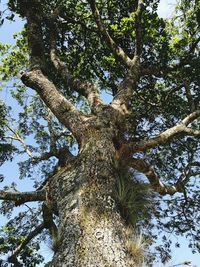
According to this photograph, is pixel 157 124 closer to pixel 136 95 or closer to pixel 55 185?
pixel 136 95

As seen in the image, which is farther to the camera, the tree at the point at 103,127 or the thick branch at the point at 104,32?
the thick branch at the point at 104,32

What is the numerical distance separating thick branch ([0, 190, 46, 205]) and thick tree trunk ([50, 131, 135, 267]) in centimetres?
46

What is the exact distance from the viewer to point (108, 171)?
394 centimetres

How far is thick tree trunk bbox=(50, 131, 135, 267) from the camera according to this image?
9.57ft

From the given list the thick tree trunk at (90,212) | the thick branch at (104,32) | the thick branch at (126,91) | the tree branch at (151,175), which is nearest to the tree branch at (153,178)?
the tree branch at (151,175)

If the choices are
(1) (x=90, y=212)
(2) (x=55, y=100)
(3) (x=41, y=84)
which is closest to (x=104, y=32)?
(3) (x=41, y=84)

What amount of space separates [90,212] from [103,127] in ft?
5.65

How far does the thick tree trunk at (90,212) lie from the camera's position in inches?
115

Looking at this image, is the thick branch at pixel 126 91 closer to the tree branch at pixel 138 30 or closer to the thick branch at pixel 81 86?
the tree branch at pixel 138 30

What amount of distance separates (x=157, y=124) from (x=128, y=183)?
6.78 meters

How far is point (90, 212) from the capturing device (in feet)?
10.9

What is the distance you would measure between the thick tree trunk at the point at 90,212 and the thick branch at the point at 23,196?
0.46 meters

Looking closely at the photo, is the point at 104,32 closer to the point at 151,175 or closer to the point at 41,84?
the point at 41,84

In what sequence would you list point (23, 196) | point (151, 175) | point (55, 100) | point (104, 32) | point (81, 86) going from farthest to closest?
point (104, 32), point (81, 86), point (151, 175), point (55, 100), point (23, 196)
